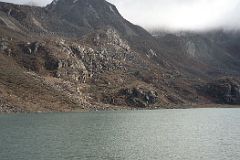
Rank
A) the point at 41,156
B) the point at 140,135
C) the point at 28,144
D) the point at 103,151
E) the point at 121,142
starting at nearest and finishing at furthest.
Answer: the point at 41,156 < the point at 103,151 < the point at 28,144 < the point at 121,142 < the point at 140,135

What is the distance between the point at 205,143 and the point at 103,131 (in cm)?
5772

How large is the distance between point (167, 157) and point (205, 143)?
3236 centimetres

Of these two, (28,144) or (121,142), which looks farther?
(121,142)

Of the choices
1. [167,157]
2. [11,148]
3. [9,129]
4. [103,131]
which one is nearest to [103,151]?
[167,157]

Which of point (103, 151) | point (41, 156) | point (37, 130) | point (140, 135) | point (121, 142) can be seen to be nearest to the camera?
point (41, 156)

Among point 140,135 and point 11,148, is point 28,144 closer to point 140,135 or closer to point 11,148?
point 11,148

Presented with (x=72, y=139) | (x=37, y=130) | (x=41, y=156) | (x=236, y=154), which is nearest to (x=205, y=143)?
(x=236, y=154)

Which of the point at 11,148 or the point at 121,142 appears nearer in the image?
the point at 11,148

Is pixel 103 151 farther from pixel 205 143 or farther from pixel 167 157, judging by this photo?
pixel 205 143

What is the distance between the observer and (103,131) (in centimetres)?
18488

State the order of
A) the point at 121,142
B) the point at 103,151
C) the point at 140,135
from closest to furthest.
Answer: the point at 103,151 → the point at 121,142 → the point at 140,135

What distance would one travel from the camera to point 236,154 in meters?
116

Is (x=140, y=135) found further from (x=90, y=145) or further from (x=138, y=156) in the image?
(x=138, y=156)

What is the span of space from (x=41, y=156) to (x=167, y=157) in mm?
36867
